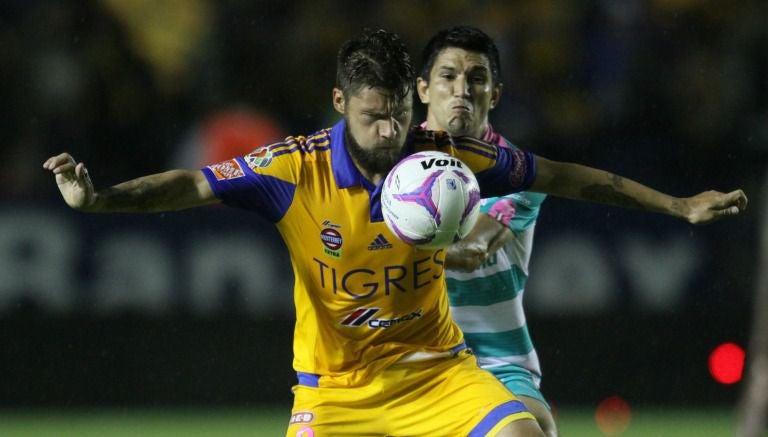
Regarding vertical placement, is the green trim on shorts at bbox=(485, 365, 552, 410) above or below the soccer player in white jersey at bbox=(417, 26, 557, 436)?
below

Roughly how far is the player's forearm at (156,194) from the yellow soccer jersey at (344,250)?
0.06 metres

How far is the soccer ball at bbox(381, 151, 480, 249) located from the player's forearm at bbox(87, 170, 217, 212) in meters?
0.73

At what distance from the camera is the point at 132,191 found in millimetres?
5250

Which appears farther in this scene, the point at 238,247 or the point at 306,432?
the point at 238,247

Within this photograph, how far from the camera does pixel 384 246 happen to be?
5484mm

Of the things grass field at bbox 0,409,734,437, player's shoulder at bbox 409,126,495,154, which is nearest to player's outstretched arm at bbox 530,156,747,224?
player's shoulder at bbox 409,126,495,154

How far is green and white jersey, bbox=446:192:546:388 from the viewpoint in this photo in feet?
21.6

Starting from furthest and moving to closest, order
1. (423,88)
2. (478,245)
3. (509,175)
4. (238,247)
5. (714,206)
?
(238,247) → (423,88) → (478,245) → (509,175) → (714,206)

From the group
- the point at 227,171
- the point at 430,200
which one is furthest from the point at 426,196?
the point at 227,171

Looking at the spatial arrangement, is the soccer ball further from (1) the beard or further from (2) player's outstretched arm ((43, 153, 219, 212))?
(2) player's outstretched arm ((43, 153, 219, 212))

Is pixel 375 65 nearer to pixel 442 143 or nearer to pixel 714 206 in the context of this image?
pixel 442 143

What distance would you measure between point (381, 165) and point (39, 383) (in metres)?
5.09

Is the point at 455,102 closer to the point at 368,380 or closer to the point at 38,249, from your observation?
the point at 368,380

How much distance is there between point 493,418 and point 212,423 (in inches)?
183
